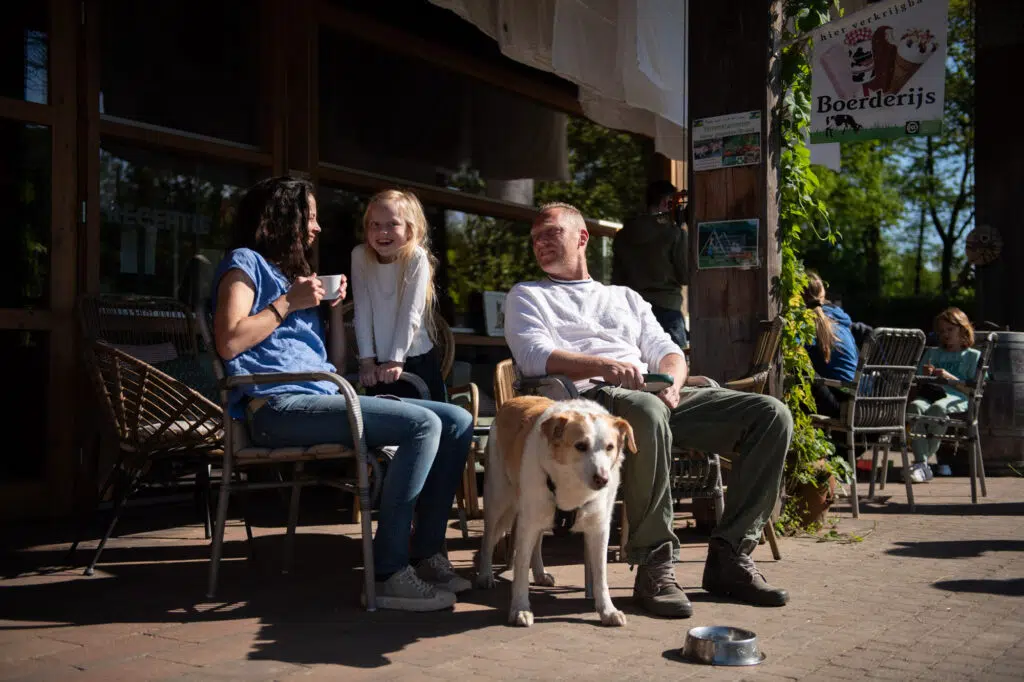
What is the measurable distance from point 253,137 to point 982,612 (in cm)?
531

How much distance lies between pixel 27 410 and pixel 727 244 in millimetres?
3942

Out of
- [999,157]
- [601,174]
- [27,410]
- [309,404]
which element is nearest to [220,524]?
[309,404]

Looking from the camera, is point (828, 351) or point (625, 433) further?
point (828, 351)

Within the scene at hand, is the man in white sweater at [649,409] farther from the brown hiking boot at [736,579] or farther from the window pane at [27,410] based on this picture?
the window pane at [27,410]

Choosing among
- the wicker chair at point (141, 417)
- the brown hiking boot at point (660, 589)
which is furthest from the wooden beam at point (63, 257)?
the brown hiking boot at point (660, 589)

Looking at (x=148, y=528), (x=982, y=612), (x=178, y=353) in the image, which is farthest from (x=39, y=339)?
(x=982, y=612)

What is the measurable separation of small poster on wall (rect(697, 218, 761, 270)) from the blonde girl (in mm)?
1761

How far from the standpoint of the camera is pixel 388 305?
4.54 m

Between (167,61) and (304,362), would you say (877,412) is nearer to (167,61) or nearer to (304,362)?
(304,362)

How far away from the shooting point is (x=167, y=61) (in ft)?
21.6

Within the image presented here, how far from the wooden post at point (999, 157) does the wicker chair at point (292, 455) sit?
10.5 meters

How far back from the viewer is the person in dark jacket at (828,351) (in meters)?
6.82

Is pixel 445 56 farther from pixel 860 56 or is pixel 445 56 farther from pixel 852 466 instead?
pixel 852 466

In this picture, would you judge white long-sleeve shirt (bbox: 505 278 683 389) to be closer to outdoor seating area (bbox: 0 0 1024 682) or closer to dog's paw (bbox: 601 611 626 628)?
outdoor seating area (bbox: 0 0 1024 682)
